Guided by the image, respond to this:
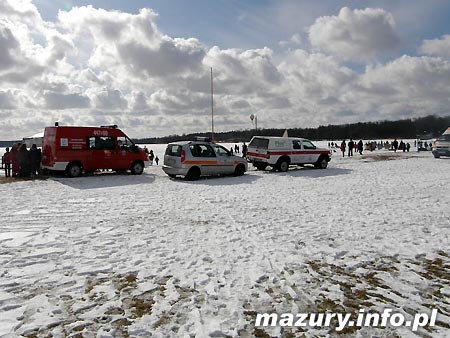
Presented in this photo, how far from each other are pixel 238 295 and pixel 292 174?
45.6ft

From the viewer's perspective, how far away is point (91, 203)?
994 centimetres

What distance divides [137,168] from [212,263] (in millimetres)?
13109

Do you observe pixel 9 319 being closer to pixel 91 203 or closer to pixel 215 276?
pixel 215 276

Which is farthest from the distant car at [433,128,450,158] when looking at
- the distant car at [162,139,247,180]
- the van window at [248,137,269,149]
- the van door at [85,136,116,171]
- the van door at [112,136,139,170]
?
the van door at [85,136,116,171]

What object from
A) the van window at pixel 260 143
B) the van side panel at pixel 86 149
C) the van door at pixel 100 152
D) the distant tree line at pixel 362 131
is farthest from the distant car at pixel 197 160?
the distant tree line at pixel 362 131

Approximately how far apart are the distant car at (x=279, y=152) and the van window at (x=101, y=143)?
6.92 m

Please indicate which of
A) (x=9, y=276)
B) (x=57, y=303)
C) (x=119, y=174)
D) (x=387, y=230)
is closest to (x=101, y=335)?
(x=57, y=303)

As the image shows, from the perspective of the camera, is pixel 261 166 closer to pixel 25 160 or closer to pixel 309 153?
pixel 309 153

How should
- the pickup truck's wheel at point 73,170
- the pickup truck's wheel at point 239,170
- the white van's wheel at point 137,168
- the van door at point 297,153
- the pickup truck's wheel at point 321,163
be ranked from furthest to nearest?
the pickup truck's wheel at point 321,163 → the van door at point 297,153 → the white van's wheel at point 137,168 → the pickup truck's wheel at point 239,170 → the pickup truck's wheel at point 73,170

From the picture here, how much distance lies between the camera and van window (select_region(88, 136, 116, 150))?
16.2 meters

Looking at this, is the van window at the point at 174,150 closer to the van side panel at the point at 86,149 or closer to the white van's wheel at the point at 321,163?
the van side panel at the point at 86,149

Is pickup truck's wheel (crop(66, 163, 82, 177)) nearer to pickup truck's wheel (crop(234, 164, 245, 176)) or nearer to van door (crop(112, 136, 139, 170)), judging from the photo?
van door (crop(112, 136, 139, 170))

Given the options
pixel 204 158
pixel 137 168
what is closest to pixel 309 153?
pixel 204 158

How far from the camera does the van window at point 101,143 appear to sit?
53.2 feet
